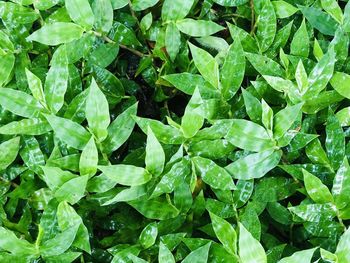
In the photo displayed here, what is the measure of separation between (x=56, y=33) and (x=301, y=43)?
50 centimetres

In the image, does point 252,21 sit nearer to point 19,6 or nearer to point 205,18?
point 205,18

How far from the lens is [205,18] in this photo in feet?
4.31

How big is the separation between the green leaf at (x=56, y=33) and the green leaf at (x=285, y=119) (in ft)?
1.45

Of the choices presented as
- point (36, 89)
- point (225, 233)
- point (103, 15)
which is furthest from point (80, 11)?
point (225, 233)

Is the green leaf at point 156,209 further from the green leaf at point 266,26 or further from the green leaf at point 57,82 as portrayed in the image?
the green leaf at point 266,26

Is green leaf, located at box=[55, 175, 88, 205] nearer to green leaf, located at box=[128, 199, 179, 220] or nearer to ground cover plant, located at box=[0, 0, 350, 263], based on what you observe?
ground cover plant, located at box=[0, 0, 350, 263]

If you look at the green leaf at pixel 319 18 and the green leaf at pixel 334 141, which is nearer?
the green leaf at pixel 334 141

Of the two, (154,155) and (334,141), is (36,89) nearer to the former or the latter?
(154,155)

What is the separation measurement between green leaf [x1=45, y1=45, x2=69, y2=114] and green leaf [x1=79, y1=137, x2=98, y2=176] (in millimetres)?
124

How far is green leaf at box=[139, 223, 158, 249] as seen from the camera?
1066 mm

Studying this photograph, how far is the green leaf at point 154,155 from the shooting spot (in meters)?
1.00

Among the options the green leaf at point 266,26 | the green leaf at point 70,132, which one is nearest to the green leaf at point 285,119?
the green leaf at point 266,26

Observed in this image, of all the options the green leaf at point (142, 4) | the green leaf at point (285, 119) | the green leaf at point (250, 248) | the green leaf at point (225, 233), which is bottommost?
the green leaf at point (225, 233)

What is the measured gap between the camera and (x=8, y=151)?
1.15m
